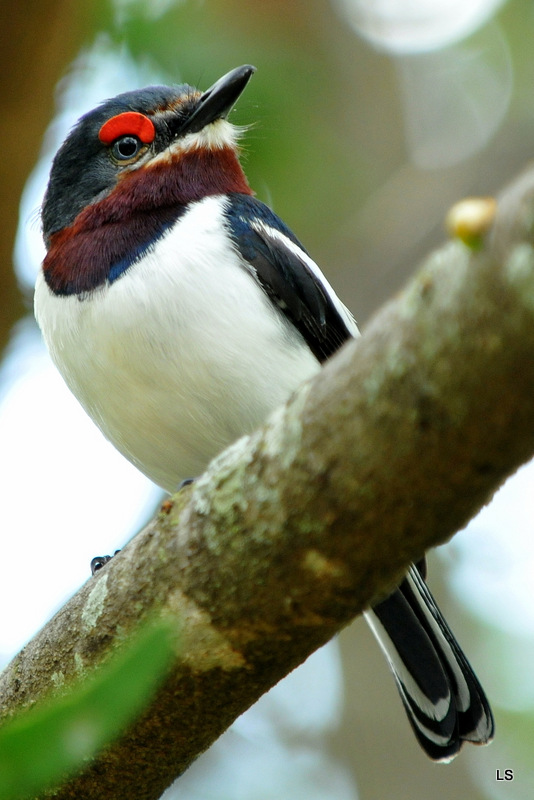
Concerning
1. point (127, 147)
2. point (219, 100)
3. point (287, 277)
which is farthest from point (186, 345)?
point (219, 100)

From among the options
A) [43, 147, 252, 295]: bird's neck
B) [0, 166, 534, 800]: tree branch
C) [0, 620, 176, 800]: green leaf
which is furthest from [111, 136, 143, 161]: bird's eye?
[0, 620, 176, 800]: green leaf

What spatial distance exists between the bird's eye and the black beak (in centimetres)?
21

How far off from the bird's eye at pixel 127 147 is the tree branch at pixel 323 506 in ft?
6.85

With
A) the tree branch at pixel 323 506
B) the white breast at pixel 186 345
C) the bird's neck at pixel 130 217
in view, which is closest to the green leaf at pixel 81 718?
the tree branch at pixel 323 506

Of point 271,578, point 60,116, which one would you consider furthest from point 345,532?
point 60,116

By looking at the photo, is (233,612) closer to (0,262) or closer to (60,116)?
(0,262)

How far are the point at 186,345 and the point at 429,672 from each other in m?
1.53

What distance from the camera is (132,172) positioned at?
4.20 metres

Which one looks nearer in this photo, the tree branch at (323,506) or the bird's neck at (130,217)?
the tree branch at (323,506)

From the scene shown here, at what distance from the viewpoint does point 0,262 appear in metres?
4.81

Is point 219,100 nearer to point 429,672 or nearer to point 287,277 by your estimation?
point 287,277

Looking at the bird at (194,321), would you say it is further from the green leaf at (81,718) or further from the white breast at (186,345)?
the green leaf at (81,718)

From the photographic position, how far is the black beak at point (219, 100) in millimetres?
4301

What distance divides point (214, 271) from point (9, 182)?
1.56 m
